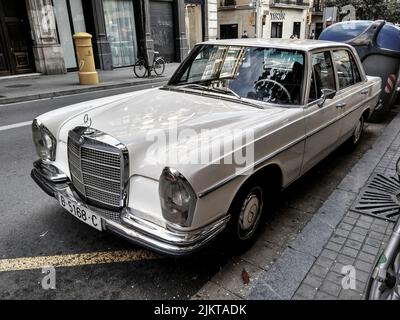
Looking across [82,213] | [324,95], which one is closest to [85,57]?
[324,95]

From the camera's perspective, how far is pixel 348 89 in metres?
4.21

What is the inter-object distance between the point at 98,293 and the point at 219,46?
278 centimetres

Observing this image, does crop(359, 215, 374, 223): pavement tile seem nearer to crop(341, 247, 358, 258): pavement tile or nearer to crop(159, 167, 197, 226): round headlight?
crop(341, 247, 358, 258): pavement tile

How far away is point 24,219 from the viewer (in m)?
3.34

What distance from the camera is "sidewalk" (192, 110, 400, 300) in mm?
2371

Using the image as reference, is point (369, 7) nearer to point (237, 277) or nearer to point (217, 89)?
point (217, 89)

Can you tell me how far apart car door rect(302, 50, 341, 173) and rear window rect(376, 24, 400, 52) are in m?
3.71

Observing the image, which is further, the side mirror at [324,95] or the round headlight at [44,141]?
the side mirror at [324,95]

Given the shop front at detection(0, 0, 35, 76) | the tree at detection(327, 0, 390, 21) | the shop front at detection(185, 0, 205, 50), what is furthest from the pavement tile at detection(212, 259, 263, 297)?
the tree at detection(327, 0, 390, 21)

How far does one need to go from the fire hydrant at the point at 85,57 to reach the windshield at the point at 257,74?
28.7 feet

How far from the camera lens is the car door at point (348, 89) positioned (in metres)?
4.00
